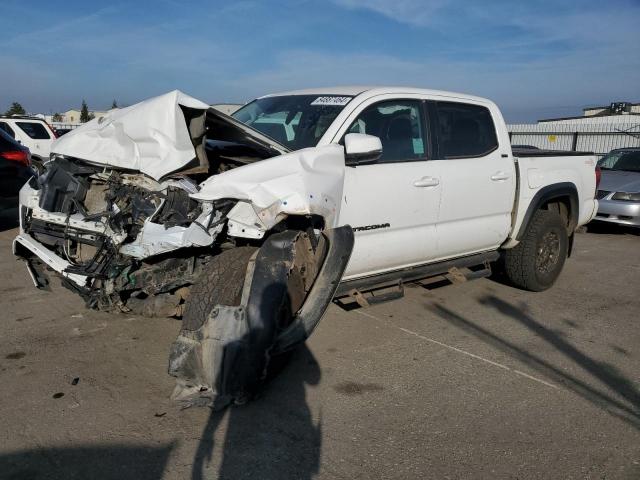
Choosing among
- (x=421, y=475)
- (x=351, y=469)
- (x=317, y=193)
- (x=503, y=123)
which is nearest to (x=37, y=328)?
(x=317, y=193)

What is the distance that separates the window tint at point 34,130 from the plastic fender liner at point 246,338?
53.7 ft

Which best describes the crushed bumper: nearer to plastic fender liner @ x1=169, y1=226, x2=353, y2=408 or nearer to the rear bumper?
plastic fender liner @ x1=169, y1=226, x2=353, y2=408

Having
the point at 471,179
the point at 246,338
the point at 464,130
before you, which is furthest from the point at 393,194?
the point at 246,338

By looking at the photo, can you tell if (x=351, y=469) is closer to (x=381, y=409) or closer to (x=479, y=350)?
(x=381, y=409)

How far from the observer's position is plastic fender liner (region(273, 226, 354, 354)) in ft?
11.1

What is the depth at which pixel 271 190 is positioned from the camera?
3.39m

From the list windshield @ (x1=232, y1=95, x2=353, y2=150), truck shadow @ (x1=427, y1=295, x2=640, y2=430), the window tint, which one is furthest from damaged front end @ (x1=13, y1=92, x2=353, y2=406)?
the window tint

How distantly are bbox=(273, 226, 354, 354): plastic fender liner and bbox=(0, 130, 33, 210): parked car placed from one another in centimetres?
672

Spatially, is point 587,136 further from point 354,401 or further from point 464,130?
point 354,401

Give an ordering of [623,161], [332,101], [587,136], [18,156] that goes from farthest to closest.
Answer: [587,136], [623,161], [18,156], [332,101]

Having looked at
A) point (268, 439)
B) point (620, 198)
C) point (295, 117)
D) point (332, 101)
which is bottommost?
point (268, 439)

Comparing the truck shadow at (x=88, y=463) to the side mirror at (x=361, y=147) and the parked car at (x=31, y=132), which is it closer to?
the side mirror at (x=361, y=147)

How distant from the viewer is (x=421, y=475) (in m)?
2.90

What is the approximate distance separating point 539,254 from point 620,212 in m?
4.66
